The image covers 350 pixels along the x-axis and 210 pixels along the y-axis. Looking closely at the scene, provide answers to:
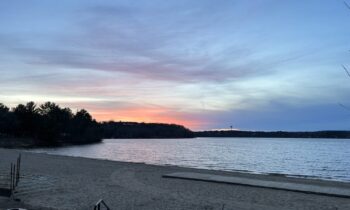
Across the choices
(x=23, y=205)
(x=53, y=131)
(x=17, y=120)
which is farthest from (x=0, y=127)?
(x=23, y=205)

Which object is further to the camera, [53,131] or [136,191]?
[53,131]

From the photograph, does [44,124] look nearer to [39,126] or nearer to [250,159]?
[39,126]

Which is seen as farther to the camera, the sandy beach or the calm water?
the calm water

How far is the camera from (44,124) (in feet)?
412

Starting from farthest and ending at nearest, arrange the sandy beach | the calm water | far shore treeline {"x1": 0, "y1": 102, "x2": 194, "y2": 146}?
1. far shore treeline {"x1": 0, "y1": 102, "x2": 194, "y2": 146}
2. the calm water
3. the sandy beach

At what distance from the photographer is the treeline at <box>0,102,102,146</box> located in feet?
370

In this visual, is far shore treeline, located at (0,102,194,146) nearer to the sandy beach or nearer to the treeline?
the treeline

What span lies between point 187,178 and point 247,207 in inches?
326

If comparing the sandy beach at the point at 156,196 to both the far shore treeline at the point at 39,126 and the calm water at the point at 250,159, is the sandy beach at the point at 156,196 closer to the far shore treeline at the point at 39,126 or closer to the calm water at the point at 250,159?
the calm water at the point at 250,159

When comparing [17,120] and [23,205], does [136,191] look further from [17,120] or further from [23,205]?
[17,120]

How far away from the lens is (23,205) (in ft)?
44.3

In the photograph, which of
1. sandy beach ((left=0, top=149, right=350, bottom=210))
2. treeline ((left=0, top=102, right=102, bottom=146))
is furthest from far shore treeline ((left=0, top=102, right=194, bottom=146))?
sandy beach ((left=0, top=149, right=350, bottom=210))

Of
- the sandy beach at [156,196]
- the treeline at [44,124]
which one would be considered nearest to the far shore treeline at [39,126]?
the treeline at [44,124]

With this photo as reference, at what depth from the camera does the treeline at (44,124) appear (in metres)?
113
